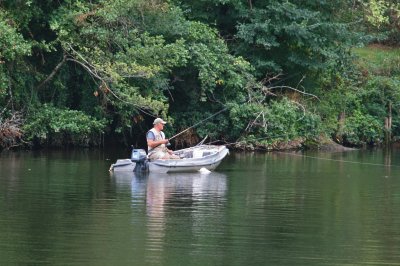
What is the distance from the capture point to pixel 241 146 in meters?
36.2

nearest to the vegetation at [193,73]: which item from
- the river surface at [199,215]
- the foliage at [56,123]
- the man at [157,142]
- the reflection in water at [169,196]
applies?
the foliage at [56,123]

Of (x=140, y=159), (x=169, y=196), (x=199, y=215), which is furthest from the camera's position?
(x=140, y=159)

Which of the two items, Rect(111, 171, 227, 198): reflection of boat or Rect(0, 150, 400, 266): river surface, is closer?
Rect(0, 150, 400, 266): river surface

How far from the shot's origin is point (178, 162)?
91.2 ft

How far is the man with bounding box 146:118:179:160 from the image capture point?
27750 millimetres

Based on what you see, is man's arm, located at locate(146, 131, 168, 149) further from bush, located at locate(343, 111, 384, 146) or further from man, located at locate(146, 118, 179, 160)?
bush, located at locate(343, 111, 384, 146)

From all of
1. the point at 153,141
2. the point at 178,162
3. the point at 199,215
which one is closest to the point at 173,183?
the point at 178,162

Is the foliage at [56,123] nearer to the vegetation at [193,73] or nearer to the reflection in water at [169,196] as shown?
the vegetation at [193,73]

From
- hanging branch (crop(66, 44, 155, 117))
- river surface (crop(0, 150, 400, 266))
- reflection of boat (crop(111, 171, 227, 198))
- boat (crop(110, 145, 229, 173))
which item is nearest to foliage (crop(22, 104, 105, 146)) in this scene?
hanging branch (crop(66, 44, 155, 117))

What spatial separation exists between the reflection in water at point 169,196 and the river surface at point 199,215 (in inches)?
0.9

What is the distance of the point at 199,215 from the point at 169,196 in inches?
127

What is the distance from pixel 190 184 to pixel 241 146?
36.3 ft

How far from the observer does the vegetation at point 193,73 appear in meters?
32.3

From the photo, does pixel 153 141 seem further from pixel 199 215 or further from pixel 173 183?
pixel 199 215
